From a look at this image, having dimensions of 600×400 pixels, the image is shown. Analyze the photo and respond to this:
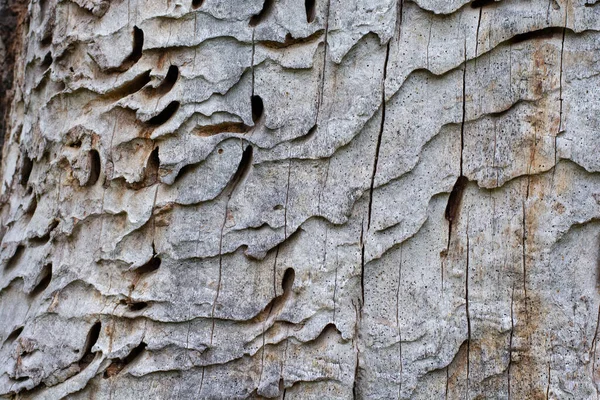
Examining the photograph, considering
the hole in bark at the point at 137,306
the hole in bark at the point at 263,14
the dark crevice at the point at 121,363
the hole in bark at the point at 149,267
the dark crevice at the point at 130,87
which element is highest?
the hole in bark at the point at 263,14

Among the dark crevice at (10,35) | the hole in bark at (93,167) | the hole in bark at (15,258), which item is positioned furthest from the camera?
the dark crevice at (10,35)

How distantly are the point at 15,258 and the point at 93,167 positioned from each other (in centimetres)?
41

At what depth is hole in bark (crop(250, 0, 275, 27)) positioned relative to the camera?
1.67 meters

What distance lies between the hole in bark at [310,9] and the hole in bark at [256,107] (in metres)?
0.23

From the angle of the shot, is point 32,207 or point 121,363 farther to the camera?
point 32,207

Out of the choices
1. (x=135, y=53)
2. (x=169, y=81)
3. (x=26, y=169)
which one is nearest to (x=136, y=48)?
(x=135, y=53)

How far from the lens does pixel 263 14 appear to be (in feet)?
5.51

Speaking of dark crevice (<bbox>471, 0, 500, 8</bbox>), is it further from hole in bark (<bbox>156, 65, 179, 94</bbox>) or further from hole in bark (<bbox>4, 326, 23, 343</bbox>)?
hole in bark (<bbox>4, 326, 23, 343</bbox>)

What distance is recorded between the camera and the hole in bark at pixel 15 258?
76.1 inches

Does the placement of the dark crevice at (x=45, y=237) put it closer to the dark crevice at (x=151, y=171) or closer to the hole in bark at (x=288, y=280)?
the dark crevice at (x=151, y=171)

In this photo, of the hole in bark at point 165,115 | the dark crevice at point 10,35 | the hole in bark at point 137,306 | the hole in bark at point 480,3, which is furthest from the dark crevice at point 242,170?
the dark crevice at point 10,35

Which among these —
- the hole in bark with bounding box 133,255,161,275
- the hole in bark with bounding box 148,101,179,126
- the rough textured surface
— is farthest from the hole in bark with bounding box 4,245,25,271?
the hole in bark with bounding box 148,101,179,126

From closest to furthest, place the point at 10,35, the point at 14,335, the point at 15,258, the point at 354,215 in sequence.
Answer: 1. the point at 354,215
2. the point at 14,335
3. the point at 15,258
4. the point at 10,35

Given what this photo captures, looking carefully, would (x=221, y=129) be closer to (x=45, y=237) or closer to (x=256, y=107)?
(x=256, y=107)
